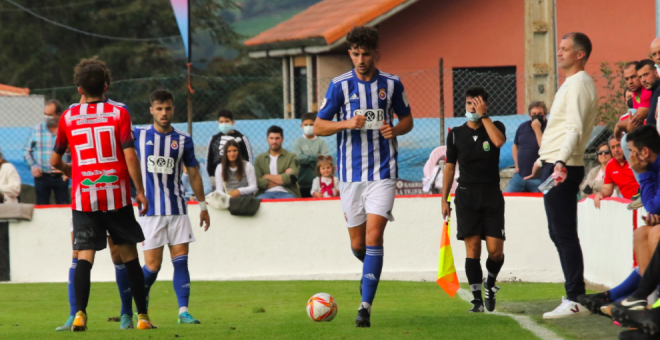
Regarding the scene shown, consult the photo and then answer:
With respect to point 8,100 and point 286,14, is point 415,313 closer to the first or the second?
point 8,100

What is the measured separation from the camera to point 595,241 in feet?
37.4

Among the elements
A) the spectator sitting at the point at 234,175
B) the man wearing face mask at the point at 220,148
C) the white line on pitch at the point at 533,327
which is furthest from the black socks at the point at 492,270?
the man wearing face mask at the point at 220,148

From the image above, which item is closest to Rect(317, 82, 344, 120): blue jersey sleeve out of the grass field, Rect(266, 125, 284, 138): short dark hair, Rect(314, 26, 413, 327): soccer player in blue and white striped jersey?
Rect(314, 26, 413, 327): soccer player in blue and white striped jersey

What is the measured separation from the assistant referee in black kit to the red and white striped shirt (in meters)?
3.03

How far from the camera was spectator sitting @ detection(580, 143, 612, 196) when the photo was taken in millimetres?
12540

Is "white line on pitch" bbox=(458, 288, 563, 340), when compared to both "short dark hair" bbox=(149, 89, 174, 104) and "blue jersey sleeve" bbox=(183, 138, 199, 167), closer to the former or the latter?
"blue jersey sleeve" bbox=(183, 138, 199, 167)

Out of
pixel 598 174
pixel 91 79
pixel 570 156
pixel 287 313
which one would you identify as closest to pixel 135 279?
pixel 91 79

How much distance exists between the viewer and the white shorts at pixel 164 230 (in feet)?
27.2

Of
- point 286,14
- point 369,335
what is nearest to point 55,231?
point 369,335

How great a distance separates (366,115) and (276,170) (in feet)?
21.6

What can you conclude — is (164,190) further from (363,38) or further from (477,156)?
(477,156)

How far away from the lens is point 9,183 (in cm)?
1418

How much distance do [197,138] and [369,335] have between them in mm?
8957

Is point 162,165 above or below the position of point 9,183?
above
